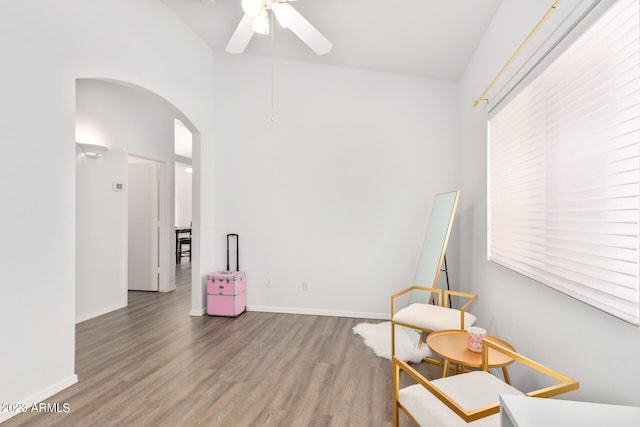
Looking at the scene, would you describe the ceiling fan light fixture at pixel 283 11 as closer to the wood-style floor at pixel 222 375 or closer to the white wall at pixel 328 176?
the white wall at pixel 328 176

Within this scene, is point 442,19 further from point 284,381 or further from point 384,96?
point 284,381

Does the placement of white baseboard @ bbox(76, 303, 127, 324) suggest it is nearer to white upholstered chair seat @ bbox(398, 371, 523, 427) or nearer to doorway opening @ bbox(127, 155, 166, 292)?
doorway opening @ bbox(127, 155, 166, 292)

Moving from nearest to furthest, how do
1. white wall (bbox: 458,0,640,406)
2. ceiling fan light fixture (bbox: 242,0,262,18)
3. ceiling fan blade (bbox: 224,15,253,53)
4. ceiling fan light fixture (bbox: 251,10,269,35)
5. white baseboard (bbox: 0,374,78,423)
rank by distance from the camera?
white wall (bbox: 458,0,640,406) < white baseboard (bbox: 0,374,78,423) < ceiling fan light fixture (bbox: 242,0,262,18) < ceiling fan light fixture (bbox: 251,10,269,35) < ceiling fan blade (bbox: 224,15,253,53)

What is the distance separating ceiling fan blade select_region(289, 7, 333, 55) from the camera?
2247 mm

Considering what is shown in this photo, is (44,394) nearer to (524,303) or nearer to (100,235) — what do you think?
(100,235)

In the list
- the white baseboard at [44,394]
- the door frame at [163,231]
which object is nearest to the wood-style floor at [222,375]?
the white baseboard at [44,394]

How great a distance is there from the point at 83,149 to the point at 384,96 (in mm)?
3629

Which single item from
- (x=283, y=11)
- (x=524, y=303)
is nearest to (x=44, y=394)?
(x=283, y=11)

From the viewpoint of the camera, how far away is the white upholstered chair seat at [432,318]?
7.75 ft

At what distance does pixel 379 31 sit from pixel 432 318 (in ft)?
8.68

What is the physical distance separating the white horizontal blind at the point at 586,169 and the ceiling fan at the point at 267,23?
146 cm

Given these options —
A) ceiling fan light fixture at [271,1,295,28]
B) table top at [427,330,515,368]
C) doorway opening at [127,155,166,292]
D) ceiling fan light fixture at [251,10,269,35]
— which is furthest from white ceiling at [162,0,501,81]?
table top at [427,330,515,368]

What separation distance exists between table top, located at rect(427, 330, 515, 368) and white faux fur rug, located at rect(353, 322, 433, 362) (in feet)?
2.58

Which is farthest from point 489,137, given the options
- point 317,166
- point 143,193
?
point 143,193
